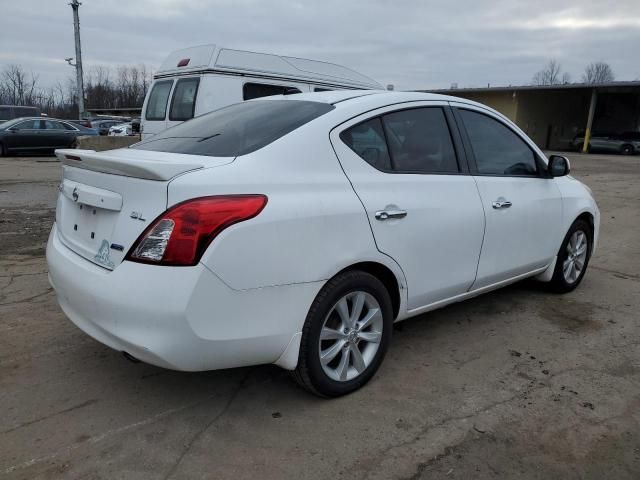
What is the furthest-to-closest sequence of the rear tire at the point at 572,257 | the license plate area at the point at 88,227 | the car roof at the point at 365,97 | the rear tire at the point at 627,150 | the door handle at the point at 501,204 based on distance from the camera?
the rear tire at the point at 627,150, the rear tire at the point at 572,257, the door handle at the point at 501,204, the car roof at the point at 365,97, the license plate area at the point at 88,227

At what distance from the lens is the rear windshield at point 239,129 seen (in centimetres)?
278

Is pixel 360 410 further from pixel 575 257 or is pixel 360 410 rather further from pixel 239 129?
pixel 575 257

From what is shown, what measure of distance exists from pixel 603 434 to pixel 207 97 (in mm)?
7927

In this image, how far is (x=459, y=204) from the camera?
335 centimetres

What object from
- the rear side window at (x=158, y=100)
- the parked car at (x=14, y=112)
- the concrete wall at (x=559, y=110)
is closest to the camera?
the rear side window at (x=158, y=100)

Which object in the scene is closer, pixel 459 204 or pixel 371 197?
pixel 371 197

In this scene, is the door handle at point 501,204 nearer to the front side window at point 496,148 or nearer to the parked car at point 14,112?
the front side window at point 496,148

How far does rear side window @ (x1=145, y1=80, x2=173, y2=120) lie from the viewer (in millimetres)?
9719

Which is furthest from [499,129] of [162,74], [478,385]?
[162,74]

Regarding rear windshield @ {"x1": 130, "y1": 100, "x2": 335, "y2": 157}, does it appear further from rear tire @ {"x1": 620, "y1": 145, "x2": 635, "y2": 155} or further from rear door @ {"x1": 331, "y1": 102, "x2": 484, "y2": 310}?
rear tire @ {"x1": 620, "y1": 145, "x2": 635, "y2": 155}

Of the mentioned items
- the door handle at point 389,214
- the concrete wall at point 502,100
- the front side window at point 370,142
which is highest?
the concrete wall at point 502,100

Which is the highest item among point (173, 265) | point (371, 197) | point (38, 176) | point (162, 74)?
point (162, 74)

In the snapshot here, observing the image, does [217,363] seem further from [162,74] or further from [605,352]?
[162,74]

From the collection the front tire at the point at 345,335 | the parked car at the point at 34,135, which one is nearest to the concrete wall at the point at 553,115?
the parked car at the point at 34,135
